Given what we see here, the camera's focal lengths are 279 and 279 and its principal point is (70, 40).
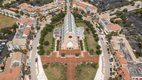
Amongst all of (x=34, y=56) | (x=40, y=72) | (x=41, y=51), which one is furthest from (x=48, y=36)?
(x=40, y=72)

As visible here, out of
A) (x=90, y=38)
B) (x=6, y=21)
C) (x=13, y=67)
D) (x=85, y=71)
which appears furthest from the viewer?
(x=6, y=21)

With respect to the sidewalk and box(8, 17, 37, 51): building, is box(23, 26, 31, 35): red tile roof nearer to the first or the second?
box(8, 17, 37, 51): building

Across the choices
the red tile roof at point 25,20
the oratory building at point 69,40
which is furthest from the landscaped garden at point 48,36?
the red tile roof at point 25,20

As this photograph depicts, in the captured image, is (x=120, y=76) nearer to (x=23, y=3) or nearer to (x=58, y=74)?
(x=58, y=74)

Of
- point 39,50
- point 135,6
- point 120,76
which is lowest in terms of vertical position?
point 120,76

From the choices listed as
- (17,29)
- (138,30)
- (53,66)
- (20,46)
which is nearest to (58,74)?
(53,66)

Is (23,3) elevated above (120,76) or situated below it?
above

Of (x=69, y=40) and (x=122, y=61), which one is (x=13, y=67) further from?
(x=122, y=61)
